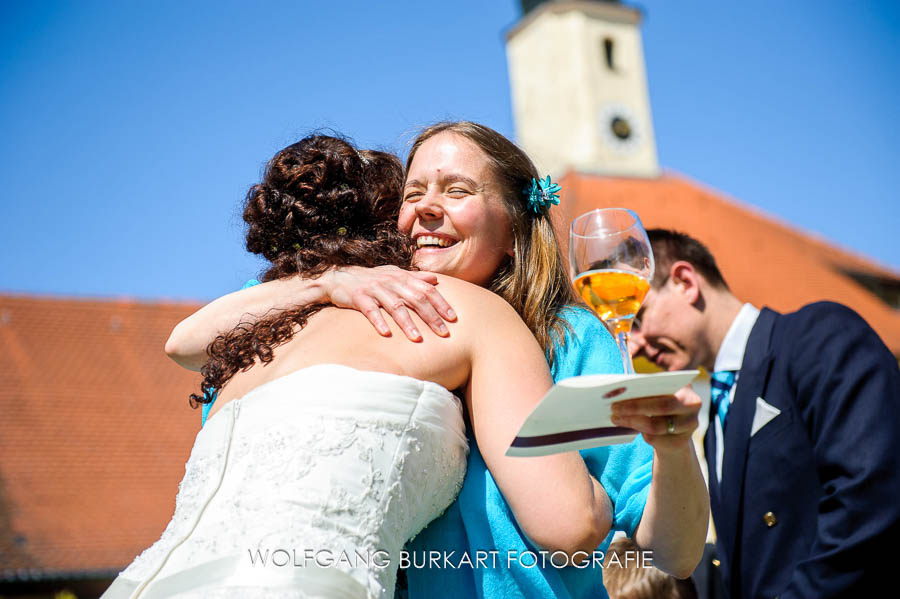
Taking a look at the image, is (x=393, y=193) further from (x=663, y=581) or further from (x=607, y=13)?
(x=607, y=13)

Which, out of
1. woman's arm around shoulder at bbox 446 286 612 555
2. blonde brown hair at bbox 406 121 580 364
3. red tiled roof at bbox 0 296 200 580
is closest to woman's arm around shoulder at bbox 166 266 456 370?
woman's arm around shoulder at bbox 446 286 612 555

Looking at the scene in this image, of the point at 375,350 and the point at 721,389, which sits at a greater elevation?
the point at 375,350

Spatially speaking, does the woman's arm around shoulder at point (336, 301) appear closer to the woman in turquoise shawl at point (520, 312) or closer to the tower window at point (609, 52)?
the woman in turquoise shawl at point (520, 312)

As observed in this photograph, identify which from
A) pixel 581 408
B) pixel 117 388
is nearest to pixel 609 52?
pixel 117 388

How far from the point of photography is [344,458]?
2.27 meters

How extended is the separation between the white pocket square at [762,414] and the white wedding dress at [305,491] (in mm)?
2314

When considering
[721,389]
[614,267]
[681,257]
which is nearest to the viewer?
[614,267]

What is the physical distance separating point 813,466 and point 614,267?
7.96 ft

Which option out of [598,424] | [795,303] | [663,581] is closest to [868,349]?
[663,581]

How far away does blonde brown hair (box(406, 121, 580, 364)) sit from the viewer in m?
3.37

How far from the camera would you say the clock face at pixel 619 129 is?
39.8 metres

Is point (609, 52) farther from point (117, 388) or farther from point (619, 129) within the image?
point (117, 388)

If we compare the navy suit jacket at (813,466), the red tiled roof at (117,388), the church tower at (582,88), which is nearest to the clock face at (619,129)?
the church tower at (582,88)

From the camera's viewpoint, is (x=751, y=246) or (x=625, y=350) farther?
(x=751, y=246)
